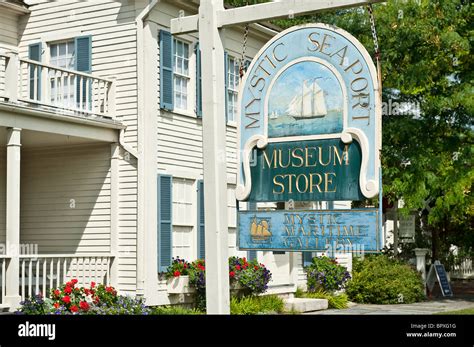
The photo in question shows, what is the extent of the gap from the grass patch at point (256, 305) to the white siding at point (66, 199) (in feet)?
9.57

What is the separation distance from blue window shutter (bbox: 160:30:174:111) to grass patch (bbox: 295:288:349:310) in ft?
21.3

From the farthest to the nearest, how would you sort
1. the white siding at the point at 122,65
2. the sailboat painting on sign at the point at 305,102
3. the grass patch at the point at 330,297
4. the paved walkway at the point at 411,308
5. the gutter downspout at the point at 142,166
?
the grass patch at the point at 330,297, the paved walkway at the point at 411,308, the white siding at the point at 122,65, the gutter downspout at the point at 142,166, the sailboat painting on sign at the point at 305,102

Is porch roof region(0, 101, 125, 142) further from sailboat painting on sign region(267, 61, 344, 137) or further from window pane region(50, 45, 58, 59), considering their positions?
sailboat painting on sign region(267, 61, 344, 137)

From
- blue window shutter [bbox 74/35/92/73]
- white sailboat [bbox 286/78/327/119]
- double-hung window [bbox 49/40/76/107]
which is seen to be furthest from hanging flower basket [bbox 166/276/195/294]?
white sailboat [bbox 286/78/327/119]

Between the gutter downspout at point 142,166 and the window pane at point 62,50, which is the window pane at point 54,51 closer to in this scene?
the window pane at point 62,50

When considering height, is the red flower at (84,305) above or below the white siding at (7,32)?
below

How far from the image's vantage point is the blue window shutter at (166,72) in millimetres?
16250

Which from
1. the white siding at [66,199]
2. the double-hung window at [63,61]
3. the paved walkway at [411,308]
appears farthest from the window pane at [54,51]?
the paved walkway at [411,308]

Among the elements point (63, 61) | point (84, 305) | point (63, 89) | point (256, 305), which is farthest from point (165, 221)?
point (63, 61)

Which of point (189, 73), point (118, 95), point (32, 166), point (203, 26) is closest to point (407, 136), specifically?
point (189, 73)

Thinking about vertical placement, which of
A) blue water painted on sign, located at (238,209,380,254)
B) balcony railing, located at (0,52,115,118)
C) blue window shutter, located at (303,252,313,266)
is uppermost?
balcony railing, located at (0,52,115,118)

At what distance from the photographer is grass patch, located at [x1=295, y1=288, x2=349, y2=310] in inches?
771
